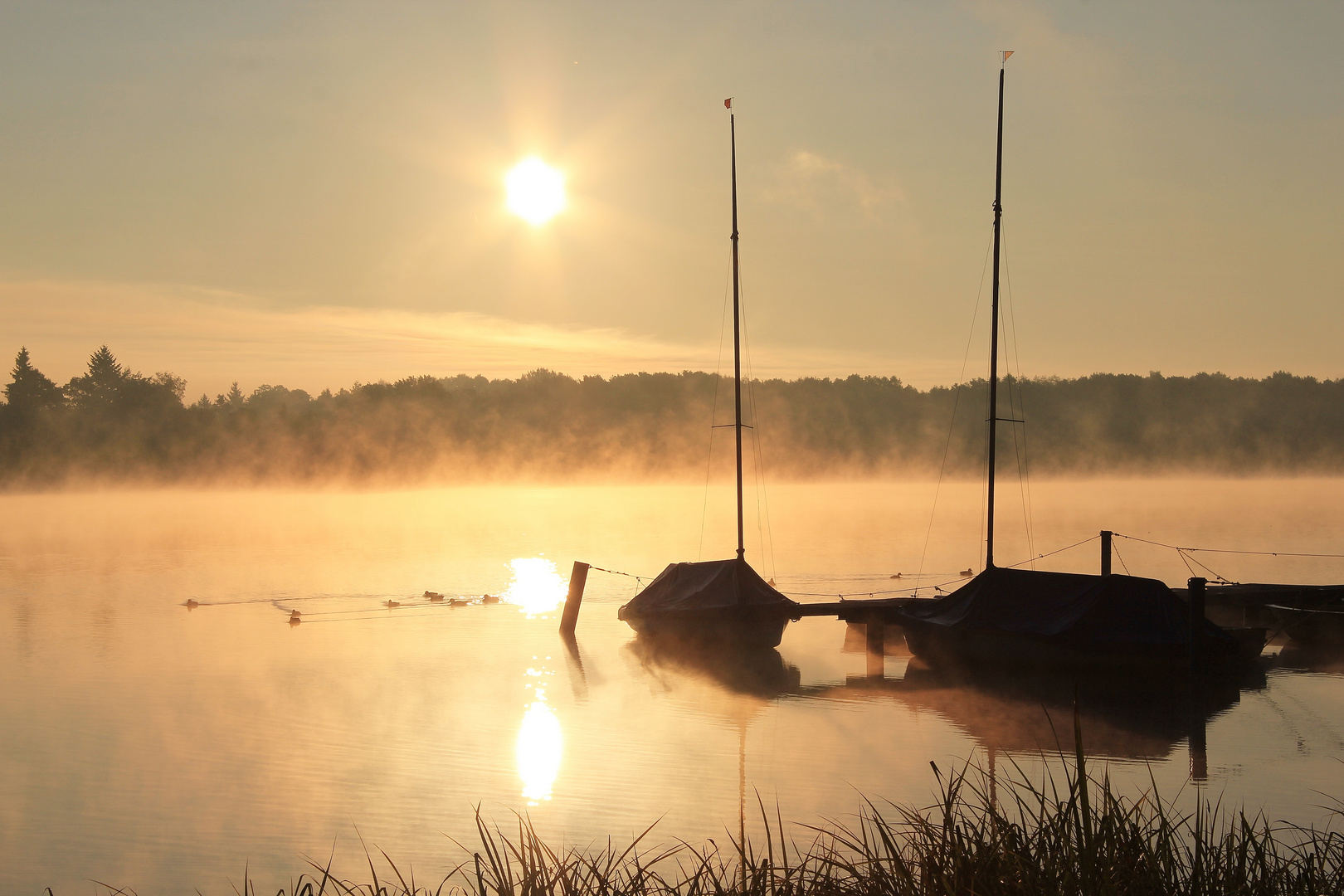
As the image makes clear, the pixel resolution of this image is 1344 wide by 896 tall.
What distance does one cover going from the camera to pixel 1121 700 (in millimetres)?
19094

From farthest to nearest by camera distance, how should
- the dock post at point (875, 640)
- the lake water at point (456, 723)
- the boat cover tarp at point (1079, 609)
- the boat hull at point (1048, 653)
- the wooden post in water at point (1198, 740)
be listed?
the dock post at point (875, 640)
the boat cover tarp at point (1079, 609)
the boat hull at point (1048, 653)
the wooden post in water at point (1198, 740)
the lake water at point (456, 723)

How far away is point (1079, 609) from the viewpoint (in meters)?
19.4

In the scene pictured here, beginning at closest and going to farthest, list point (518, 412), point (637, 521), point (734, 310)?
1. point (734, 310)
2. point (637, 521)
3. point (518, 412)

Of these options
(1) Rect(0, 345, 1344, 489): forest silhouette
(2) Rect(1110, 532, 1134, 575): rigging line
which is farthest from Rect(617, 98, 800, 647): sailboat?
(1) Rect(0, 345, 1344, 489): forest silhouette

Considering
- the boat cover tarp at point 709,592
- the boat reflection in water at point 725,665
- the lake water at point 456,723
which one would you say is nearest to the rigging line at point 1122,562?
the lake water at point 456,723

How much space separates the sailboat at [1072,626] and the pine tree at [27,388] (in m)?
104

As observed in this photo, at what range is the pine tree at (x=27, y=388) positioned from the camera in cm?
10144

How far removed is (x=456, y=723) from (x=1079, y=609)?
36.9 ft

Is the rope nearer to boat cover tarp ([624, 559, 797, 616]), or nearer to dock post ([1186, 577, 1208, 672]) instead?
boat cover tarp ([624, 559, 797, 616])

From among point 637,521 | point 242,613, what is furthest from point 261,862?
point 637,521

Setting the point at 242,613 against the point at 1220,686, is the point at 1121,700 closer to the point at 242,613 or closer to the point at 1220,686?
the point at 1220,686

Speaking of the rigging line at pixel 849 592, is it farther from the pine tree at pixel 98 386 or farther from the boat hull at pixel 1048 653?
the pine tree at pixel 98 386

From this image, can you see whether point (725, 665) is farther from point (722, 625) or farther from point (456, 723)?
point (456, 723)

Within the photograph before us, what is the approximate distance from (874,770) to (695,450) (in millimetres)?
115583
